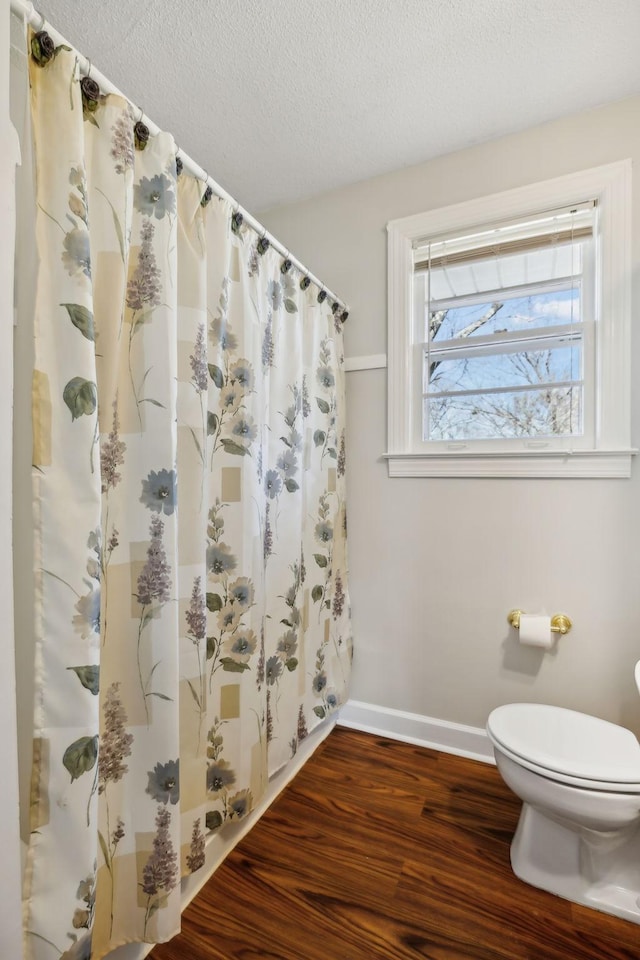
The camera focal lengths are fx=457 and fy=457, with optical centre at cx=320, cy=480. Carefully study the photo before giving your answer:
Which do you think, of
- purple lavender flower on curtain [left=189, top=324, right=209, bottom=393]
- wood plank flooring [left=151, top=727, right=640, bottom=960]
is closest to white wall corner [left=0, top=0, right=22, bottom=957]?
purple lavender flower on curtain [left=189, top=324, right=209, bottom=393]

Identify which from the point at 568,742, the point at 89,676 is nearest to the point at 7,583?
the point at 89,676

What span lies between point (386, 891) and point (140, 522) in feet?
3.95

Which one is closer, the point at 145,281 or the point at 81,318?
the point at 81,318

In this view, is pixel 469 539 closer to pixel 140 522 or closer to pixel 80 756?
pixel 140 522

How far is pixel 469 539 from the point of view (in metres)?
1.84

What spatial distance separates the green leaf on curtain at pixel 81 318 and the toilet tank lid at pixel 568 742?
1436 millimetres

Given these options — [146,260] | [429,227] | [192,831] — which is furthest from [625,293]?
[192,831]

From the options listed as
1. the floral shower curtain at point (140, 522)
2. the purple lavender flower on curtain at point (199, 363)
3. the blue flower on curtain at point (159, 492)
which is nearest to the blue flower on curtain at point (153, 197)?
the floral shower curtain at point (140, 522)

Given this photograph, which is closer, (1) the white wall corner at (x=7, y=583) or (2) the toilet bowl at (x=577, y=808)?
(1) the white wall corner at (x=7, y=583)

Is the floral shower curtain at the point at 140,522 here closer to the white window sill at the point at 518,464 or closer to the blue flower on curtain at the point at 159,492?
the blue flower on curtain at the point at 159,492

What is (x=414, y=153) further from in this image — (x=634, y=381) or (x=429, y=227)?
(x=634, y=381)

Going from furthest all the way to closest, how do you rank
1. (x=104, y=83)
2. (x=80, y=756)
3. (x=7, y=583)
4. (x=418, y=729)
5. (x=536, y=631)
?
(x=418, y=729) → (x=536, y=631) → (x=104, y=83) → (x=80, y=756) → (x=7, y=583)

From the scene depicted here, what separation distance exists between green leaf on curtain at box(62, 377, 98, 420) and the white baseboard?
5.85 ft

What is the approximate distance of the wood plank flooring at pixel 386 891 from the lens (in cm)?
110
